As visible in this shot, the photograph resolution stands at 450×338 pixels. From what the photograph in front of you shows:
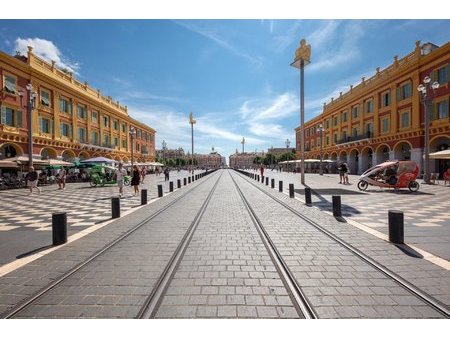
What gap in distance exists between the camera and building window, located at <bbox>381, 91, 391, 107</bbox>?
31266 millimetres

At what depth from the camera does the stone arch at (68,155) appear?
101 feet

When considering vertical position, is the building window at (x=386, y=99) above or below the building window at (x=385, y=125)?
above

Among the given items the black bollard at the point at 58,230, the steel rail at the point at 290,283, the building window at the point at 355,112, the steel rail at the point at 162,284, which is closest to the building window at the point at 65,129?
the black bollard at the point at 58,230

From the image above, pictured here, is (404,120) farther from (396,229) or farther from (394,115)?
(396,229)

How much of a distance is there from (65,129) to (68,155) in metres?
3.27

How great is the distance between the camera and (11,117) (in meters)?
23.1

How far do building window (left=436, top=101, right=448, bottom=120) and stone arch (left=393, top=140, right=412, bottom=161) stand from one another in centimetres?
558

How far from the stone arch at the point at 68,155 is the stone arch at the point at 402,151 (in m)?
39.0

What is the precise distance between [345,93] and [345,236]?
4419cm

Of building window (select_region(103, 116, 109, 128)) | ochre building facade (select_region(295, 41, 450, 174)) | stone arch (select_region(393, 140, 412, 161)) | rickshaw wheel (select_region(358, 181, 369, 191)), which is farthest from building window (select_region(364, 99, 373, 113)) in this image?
building window (select_region(103, 116, 109, 128))

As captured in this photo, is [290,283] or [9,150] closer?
[290,283]

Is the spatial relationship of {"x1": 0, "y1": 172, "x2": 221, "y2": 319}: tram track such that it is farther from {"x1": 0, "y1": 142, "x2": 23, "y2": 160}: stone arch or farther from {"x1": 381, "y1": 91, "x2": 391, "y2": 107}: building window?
{"x1": 381, "y1": 91, "x2": 391, "y2": 107}: building window

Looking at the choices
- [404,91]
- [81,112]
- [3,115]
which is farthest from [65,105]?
[404,91]

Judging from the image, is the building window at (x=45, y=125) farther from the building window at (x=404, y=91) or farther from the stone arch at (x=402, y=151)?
the building window at (x=404, y=91)
